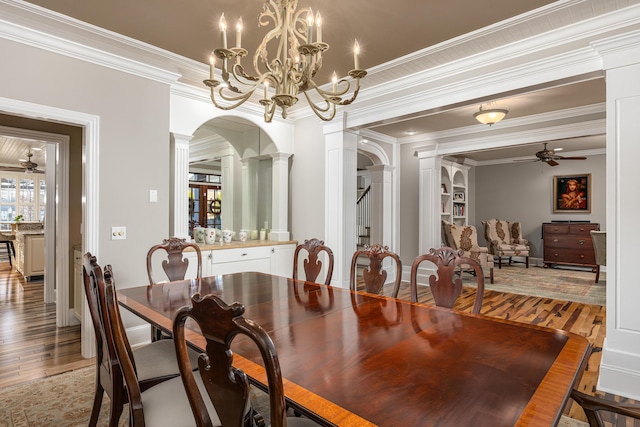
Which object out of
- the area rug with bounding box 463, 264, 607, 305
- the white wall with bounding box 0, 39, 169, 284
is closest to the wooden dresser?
the area rug with bounding box 463, 264, 607, 305

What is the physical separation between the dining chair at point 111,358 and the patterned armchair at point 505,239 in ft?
24.3

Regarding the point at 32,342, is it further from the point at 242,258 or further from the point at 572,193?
the point at 572,193

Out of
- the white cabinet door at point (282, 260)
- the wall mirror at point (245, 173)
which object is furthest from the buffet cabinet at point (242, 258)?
the wall mirror at point (245, 173)

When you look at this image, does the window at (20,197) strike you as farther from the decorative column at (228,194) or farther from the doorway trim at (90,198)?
the doorway trim at (90,198)

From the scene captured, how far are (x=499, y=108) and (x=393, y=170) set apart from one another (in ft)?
7.17

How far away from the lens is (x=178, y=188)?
373 centimetres

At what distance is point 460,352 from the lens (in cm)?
127

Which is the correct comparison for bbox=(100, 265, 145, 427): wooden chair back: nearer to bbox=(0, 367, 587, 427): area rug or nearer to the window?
bbox=(0, 367, 587, 427): area rug

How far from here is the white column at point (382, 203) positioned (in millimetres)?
6160

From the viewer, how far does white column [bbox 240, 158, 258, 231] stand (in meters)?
5.26

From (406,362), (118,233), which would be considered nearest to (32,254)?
(118,233)

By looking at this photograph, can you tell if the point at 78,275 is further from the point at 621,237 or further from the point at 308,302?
the point at 621,237

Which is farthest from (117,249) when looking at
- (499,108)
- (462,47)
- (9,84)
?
(499,108)

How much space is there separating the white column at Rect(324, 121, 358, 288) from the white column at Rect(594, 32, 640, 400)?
8.14ft
